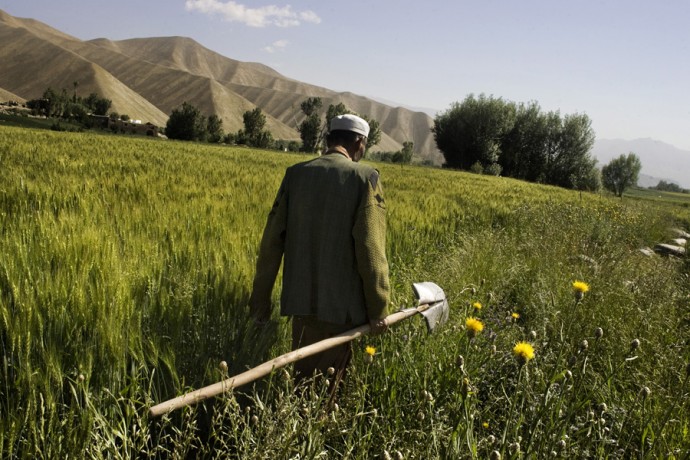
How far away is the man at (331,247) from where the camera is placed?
2.37 metres

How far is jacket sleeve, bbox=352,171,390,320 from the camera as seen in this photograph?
234 cm

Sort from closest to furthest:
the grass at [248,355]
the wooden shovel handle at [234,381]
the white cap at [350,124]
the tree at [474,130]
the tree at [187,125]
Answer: the wooden shovel handle at [234,381] → the grass at [248,355] → the white cap at [350,124] → the tree at [474,130] → the tree at [187,125]

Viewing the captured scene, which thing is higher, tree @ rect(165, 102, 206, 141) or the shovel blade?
tree @ rect(165, 102, 206, 141)

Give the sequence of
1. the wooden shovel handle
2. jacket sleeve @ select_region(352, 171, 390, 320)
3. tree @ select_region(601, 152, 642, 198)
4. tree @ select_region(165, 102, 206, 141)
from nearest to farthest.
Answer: the wooden shovel handle, jacket sleeve @ select_region(352, 171, 390, 320), tree @ select_region(165, 102, 206, 141), tree @ select_region(601, 152, 642, 198)

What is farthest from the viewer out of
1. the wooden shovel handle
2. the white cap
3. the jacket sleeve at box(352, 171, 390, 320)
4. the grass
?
the white cap

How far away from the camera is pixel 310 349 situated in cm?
181

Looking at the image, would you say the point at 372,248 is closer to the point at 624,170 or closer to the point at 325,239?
the point at 325,239

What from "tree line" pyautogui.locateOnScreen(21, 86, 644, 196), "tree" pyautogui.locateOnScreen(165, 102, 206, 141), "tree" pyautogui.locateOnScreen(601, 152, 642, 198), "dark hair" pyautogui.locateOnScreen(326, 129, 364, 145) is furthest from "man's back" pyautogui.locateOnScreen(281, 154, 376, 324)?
"tree" pyautogui.locateOnScreen(601, 152, 642, 198)

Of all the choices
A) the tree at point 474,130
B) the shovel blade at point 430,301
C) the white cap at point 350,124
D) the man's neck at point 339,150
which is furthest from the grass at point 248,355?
the tree at point 474,130

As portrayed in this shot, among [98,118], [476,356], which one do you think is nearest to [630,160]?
[98,118]

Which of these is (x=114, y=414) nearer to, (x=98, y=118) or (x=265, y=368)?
(x=265, y=368)

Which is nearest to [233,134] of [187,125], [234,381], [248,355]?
[187,125]

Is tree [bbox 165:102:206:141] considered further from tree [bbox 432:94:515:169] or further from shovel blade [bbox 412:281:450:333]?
shovel blade [bbox 412:281:450:333]

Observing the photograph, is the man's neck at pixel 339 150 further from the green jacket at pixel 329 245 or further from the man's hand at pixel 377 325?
the man's hand at pixel 377 325
